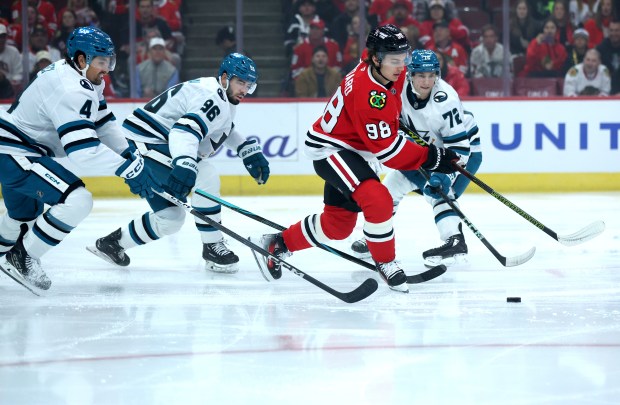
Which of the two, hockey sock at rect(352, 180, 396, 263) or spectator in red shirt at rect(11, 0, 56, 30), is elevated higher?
spectator in red shirt at rect(11, 0, 56, 30)

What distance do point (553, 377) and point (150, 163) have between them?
6.97ft

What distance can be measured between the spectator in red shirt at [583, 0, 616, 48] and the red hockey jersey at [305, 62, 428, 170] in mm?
4008

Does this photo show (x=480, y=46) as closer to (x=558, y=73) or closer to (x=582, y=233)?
(x=558, y=73)

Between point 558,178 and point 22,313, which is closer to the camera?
point 22,313

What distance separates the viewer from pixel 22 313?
10.6ft

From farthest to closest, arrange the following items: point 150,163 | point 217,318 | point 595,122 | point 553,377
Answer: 1. point 595,122
2. point 150,163
3. point 217,318
4. point 553,377

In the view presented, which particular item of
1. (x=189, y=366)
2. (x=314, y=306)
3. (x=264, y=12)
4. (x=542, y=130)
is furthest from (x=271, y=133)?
(x=189, y=366)

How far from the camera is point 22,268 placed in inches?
138

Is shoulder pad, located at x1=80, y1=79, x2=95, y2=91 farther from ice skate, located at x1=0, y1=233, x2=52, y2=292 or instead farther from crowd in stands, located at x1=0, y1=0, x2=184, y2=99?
crowd in stands, located at x1=0, y1=0, x2=184, y2=99

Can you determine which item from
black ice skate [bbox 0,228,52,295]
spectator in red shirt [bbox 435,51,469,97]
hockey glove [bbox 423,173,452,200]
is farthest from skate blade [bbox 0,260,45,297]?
spectator in red shirt [bbox 435,51,469,97]

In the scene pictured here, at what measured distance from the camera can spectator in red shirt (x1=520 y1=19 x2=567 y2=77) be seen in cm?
709

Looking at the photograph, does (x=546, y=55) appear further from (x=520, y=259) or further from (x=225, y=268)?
(x=225, y=268)

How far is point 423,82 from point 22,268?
1738mm

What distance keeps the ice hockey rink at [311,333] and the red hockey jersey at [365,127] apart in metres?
0.50
